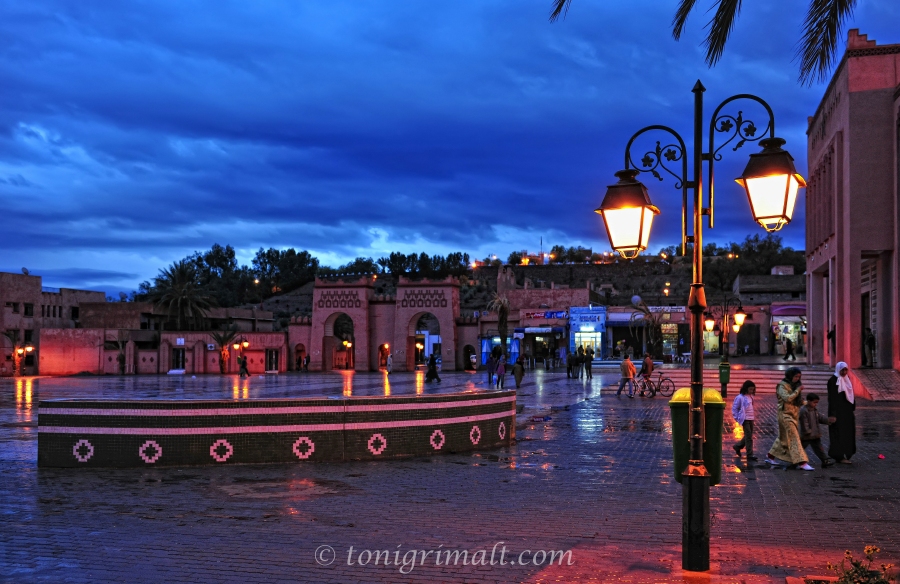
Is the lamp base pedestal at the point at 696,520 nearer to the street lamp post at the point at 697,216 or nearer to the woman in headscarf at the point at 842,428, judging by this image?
the street lamp post at the point at 697,216

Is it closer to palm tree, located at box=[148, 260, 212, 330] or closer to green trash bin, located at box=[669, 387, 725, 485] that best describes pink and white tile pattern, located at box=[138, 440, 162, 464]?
green trash bin, located at box=[669, 387, 725, 485]

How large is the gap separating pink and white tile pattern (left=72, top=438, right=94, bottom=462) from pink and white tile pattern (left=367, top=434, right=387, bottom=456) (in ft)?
13.1

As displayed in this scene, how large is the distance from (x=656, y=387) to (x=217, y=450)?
64.9 feet

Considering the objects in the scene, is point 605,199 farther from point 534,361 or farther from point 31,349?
point 31,349

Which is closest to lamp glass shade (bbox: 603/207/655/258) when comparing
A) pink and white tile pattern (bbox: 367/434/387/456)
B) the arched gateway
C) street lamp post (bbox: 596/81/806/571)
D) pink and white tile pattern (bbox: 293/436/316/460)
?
street lamp post (bbox: 596/81/806/571)

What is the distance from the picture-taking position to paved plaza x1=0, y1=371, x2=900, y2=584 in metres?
6.37

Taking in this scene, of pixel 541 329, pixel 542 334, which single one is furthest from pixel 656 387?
pixel 542 334

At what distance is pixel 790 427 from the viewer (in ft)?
38.3

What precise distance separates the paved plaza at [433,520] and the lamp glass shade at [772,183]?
283 cm

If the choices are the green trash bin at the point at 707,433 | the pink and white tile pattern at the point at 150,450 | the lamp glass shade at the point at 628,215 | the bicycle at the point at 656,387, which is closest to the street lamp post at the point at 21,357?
the bicycle at the point at 656,387

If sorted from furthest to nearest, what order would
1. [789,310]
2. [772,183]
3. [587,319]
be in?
1. [587,319]
2. [789,310]
3. [772,183]

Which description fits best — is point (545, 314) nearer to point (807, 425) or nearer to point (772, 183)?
point (807, 425)

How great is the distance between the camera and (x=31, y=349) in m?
58.2

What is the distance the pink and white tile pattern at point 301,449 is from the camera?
38.6 ft
